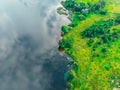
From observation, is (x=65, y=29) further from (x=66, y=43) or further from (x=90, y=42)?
(x=90, y=42)

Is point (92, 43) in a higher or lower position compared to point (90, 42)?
lower

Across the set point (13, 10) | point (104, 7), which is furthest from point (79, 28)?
point (13, 10)

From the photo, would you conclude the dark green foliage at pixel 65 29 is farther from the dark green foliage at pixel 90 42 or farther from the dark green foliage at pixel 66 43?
the dark green foliage at pixel 90 42

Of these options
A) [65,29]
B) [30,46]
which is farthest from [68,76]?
[65,29]

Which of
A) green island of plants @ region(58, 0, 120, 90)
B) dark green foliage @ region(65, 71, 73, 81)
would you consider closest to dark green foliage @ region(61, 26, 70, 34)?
green island of plants @ region(58, 0, 120, 90)

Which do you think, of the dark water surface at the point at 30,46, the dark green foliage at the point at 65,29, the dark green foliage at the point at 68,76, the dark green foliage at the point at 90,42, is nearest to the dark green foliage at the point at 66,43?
the dark water surface at the point at 30,46

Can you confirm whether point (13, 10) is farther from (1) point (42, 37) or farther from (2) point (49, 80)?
(2) point (49, 80)

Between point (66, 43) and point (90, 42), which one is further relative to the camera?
point (66, 43)
